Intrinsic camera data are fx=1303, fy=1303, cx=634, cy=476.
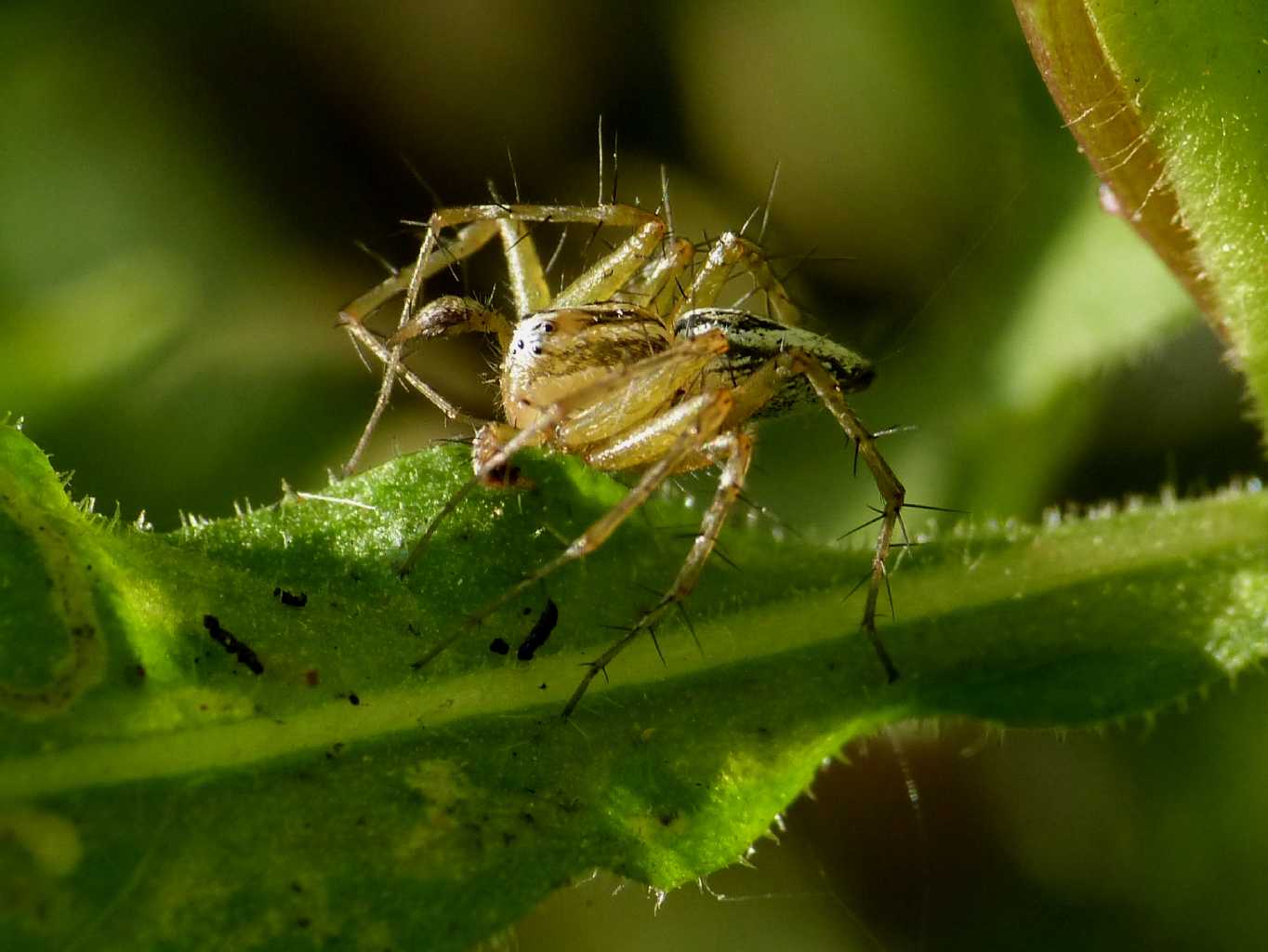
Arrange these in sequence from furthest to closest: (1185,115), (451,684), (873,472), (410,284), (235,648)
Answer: (410,284) < (873,472) < (1185,115) < (451,684) < (235,648)

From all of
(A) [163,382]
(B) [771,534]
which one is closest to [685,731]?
(B) [771,534]

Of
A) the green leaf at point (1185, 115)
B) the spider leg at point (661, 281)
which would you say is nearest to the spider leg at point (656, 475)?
the spider leg at point (661, 281)

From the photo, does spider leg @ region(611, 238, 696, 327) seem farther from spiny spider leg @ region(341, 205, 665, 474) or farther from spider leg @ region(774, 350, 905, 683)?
spider leg @ region(774, 350, 905, 683)

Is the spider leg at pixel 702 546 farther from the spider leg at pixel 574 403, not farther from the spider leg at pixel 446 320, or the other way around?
the spider leg at pixel 446 320

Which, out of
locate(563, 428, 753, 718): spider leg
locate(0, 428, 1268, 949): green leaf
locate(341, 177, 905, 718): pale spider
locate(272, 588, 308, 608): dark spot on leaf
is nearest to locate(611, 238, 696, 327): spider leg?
locate(341, 177, 905, 718): pale spider

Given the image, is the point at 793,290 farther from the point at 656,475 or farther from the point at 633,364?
the point at 656,475

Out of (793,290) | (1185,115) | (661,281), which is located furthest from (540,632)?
(793,290)
